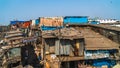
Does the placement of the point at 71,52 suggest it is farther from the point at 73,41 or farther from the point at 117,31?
the point at 117,31

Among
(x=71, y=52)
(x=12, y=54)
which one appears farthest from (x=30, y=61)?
(x=71, y=52)

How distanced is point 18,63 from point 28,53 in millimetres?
1784

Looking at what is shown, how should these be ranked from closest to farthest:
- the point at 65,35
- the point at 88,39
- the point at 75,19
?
the point at 65,35 → the point at 88,39 → the point at 75,19

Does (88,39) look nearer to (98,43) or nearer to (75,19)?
(98,43)

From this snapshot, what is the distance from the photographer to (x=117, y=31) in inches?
891

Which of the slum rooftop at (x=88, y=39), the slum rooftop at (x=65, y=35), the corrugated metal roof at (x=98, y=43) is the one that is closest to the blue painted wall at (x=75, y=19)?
the corrugated metal roof at (x=98, y=43)

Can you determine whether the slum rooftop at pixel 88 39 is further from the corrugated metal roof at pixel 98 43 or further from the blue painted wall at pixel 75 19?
the blue painted wall at pixel 75 19

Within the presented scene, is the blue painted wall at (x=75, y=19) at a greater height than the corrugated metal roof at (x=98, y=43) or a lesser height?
greater

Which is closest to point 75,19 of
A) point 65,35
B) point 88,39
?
point 88,39

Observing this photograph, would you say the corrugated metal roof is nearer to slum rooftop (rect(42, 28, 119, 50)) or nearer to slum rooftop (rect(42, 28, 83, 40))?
slum rooftop (rect(42, 28, 119, 50))

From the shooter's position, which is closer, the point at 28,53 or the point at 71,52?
the point at 71,52

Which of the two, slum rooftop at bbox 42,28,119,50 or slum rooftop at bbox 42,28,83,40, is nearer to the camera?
slum rooftop at bbox 42,28,83,40

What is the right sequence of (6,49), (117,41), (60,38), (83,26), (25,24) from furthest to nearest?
(25,24) < (83,26) < (117,41) < (6,49) < (60,38)

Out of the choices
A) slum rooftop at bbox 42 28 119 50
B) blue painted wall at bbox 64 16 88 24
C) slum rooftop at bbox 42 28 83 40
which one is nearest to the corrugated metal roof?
slum rooftop at bbox 42 28 119 50
